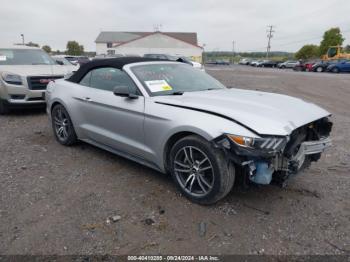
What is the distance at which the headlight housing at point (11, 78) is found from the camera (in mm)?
6867

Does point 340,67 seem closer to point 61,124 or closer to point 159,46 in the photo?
point 61,124

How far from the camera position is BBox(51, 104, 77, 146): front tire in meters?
4.79

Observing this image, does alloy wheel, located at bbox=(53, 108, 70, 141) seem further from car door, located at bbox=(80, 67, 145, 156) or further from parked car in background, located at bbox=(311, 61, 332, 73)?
parked car in background, located at bbox=(311, 61, 332, 73)

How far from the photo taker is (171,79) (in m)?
3.96

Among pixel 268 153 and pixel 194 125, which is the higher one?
pixel 194 125

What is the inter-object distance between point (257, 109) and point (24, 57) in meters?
7.29

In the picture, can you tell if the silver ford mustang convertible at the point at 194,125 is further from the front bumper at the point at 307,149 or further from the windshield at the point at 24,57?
the windshield at the point at 24,57

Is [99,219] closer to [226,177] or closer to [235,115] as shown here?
[226,177]

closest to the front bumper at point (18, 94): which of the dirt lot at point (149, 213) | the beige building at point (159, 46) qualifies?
the dirt lot at point (149, 213)

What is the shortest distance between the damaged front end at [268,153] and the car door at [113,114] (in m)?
1.18

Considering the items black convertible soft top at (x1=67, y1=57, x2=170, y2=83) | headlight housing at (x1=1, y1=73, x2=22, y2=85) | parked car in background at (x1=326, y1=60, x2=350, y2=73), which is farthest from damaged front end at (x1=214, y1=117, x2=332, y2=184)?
parked car in background at (x1=326, y1=60, x2=350, y2=73)

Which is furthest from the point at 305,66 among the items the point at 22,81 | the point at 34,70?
the point at 22,81

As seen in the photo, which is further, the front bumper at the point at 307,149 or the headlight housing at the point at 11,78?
the headlight housing at the point at 11,78

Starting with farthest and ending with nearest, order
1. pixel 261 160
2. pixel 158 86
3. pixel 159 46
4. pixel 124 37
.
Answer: pixel 124 37
pixel 159 46
pixel 158 86
pixel 261 160
